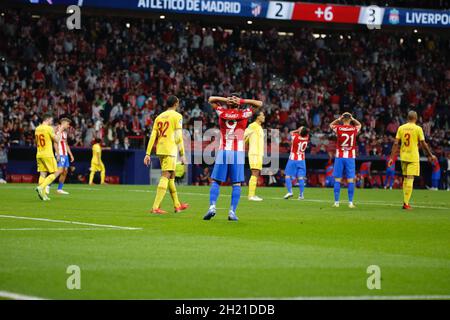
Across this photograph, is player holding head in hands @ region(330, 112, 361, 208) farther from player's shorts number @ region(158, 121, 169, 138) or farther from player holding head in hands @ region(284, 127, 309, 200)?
player's shorts number @ region(158, 121, 169, 138)

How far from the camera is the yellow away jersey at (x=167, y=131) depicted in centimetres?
1919

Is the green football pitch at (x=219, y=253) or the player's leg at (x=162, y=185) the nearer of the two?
the green football pitch at (x=219, y=253)

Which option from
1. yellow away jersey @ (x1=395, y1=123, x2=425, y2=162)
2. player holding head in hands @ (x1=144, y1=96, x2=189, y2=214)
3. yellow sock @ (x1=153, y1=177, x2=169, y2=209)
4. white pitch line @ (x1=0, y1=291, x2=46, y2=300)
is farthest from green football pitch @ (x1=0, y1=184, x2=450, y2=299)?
yellow away jersey @ (x1=395, y1=123, x2=425, y2=162)

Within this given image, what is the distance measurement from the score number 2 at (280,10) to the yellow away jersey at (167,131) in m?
28.6

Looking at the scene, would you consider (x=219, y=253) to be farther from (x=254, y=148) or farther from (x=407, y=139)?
(x=254, y=148)

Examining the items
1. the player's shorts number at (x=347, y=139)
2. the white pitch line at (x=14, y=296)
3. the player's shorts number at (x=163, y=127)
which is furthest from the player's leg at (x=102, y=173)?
the white pitch line at (x=14, y=296)

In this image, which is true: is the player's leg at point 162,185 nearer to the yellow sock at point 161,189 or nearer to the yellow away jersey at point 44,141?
the yellow sock at point 161,189

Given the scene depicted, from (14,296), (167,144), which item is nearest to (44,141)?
(167,144)

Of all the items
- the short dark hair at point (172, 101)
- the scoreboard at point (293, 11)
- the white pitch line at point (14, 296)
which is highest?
the scoreboard at point (293, 11)

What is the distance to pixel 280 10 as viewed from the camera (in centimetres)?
4703

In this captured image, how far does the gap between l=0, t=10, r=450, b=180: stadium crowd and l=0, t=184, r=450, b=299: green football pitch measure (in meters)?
20.9

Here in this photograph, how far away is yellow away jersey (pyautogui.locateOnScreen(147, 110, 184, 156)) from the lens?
19.2 m

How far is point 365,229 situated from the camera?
1630 cm
